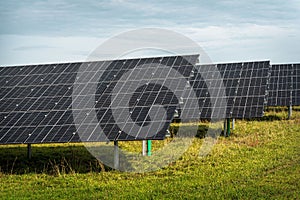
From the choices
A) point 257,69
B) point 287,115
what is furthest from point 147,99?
point 287,115

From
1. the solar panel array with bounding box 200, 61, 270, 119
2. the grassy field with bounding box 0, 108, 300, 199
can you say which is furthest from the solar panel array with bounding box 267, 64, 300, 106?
the grassy field with bounding box 0, 108, 300, 199

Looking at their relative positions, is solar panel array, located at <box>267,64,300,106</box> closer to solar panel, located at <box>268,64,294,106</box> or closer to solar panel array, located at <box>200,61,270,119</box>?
solar panel, located at <box>268,64,294,106</box>

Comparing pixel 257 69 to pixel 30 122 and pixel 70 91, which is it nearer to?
pixel 70 91

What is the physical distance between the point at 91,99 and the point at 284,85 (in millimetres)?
17068

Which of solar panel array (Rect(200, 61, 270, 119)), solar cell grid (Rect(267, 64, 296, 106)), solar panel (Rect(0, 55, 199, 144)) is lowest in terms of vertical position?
solar cell grid (Rect(267, 64, 296, 106))

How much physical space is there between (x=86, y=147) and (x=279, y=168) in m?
8.53

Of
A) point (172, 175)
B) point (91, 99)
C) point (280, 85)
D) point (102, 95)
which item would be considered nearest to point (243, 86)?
point (280, 85)

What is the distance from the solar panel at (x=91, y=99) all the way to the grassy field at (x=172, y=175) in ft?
4.12

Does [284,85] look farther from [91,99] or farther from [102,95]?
[91,99]

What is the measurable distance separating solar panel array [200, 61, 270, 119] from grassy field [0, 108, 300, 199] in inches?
84.3

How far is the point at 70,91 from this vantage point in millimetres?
16734

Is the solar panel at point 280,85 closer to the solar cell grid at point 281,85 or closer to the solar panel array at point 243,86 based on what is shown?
the solar cell grid at point 281,85

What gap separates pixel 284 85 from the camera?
94.0ft

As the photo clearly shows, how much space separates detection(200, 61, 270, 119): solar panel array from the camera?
2046 centimetres
